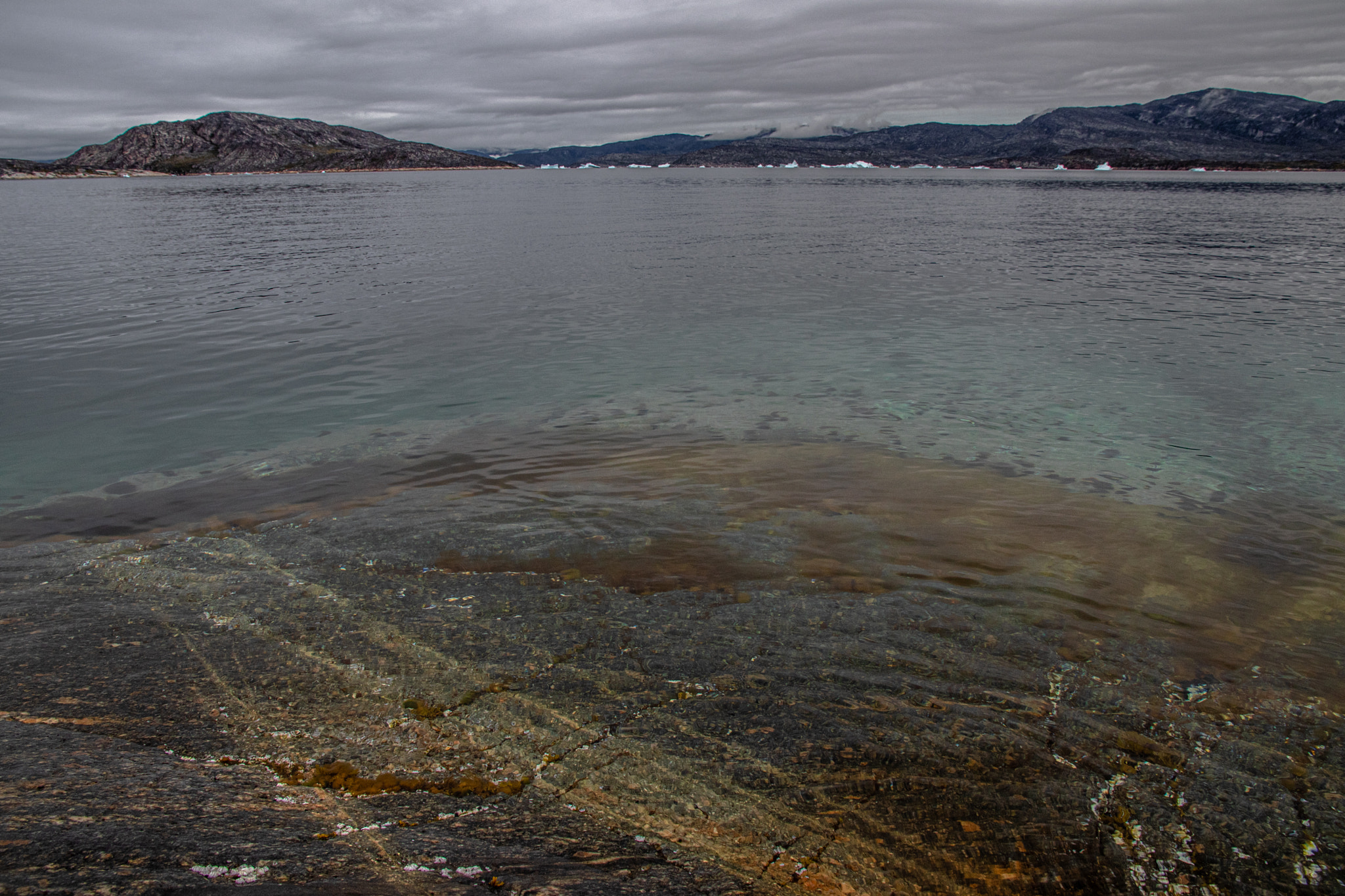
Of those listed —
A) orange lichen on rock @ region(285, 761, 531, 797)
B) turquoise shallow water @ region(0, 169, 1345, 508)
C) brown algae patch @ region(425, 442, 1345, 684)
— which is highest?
turquoise shallow water @ region(0, 169, 1345, 508)

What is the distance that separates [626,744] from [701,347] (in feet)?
52.0

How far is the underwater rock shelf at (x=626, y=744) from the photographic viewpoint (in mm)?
3951

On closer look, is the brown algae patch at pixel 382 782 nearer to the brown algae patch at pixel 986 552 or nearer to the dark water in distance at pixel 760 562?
the dark water in distance at pixel 760 562

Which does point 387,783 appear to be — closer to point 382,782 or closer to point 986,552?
point 382,782

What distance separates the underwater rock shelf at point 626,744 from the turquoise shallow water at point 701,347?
5966mm

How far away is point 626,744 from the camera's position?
205 inches

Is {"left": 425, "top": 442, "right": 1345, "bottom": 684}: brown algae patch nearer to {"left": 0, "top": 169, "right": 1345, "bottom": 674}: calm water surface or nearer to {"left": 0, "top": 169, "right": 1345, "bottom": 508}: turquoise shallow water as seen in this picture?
Answer: {"left": 0, "top": 169, "right": 1345, "bottom": 674}: calm water surface

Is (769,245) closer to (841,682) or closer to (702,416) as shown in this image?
(702,416)

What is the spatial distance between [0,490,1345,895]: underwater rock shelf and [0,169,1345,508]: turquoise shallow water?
5.97m

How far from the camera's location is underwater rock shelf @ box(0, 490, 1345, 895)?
3951 millimetres

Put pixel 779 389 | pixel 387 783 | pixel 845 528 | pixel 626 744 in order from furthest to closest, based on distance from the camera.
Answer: pixel 779 389 < pixel 845 528 < pixel 626 744 < pixel 387 783

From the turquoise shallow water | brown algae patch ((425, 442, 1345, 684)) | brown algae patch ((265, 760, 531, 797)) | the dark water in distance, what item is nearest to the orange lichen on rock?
brown algae patch ((265, 760, 531, 797))


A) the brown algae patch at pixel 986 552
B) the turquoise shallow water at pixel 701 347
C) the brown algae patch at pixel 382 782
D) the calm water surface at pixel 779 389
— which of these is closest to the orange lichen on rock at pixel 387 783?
the brown algae patch at pixel 382 782

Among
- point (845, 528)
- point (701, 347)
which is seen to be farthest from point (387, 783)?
point (701, 347)
